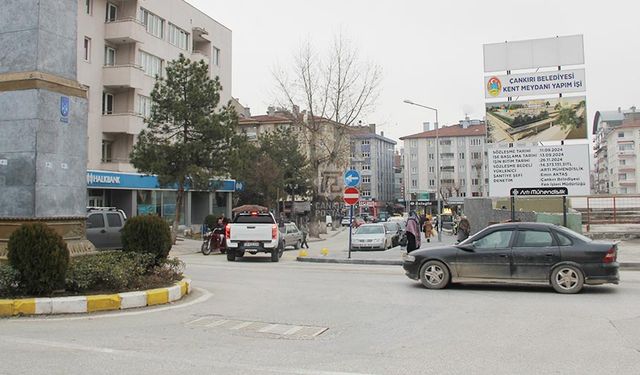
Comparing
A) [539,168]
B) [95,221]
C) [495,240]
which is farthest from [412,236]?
[95,221]

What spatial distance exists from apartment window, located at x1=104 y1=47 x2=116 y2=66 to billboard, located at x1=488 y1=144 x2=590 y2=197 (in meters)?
28.3

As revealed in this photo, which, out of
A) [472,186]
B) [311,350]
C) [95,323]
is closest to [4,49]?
[95,323]

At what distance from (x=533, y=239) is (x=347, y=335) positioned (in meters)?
5.88

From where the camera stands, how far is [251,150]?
32906 mm

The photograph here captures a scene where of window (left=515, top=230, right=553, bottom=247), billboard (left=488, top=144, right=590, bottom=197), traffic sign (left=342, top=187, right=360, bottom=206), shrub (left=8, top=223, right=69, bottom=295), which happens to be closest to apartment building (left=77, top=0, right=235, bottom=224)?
traffic sign (left=342, top=187, right=360, bottom=206)

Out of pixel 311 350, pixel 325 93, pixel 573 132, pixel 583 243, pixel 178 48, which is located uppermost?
pixel 178 48

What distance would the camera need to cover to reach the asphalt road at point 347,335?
20.1 feet

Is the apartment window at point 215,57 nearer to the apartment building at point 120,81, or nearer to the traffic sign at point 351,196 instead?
the apartment building at point 120,81

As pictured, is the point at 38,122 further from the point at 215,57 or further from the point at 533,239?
the point at 215,57

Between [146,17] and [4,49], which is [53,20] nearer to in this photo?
[4,49]

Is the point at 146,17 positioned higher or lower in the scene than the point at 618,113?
lower

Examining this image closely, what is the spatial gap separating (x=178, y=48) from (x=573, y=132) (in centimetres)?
3372

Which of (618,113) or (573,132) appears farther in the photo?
(618,113)

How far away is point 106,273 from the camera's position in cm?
978
